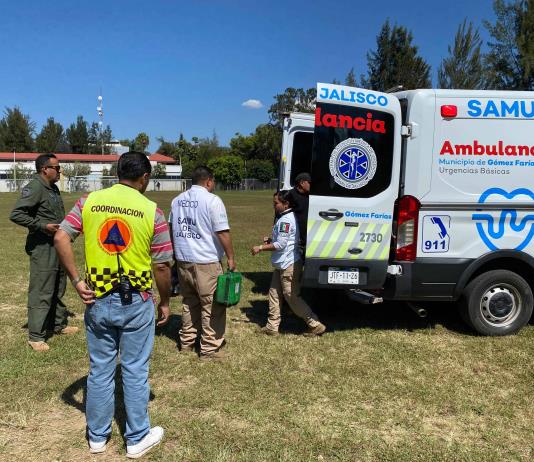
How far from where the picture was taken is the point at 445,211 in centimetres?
483

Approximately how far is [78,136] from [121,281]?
95156 millimetres

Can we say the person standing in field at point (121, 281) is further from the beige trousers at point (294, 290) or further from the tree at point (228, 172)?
the tree at point (228, 172)

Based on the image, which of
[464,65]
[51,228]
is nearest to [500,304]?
[51,228]

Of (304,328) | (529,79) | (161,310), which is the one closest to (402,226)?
(304,328)

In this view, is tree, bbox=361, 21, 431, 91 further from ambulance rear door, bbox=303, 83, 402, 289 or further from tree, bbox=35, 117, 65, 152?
tree, bbox=35, 117, 65, 152

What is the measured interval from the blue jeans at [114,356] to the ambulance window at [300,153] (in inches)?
164

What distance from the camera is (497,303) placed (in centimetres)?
512

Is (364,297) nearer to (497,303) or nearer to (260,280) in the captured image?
(497,303)

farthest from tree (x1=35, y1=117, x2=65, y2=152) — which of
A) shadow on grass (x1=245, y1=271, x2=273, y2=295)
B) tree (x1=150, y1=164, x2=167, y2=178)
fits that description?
shadow on grass (x1=245, y1=271, x2=273, y2=295)

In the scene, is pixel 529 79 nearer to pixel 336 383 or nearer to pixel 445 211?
pixel 445 211

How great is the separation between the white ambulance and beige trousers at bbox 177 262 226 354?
3.19 feet

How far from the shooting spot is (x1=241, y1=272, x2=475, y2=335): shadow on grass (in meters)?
5.64

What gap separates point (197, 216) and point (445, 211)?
2.52m

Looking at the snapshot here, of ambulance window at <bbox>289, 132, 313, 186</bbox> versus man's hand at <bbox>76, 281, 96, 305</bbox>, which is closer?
man's hand at <bbox>76, 281, 96, 305</bbox>
